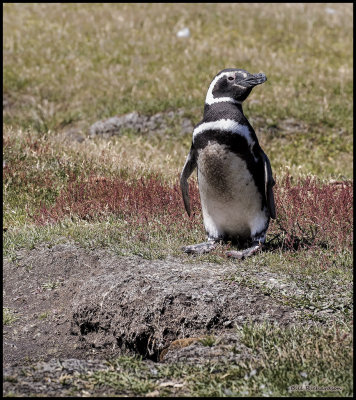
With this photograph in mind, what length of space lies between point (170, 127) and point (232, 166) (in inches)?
370

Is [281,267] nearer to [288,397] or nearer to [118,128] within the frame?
[288,397]

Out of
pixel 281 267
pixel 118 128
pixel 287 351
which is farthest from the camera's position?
pixel 118 128

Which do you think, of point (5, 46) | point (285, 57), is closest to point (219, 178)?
point (285, 57)

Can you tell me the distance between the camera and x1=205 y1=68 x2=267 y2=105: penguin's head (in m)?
7.25

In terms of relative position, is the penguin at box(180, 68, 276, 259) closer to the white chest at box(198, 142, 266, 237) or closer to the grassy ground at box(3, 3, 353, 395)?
the white chest at box(198, 142, 266, 237)

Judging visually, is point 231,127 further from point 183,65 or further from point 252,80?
point 183,65

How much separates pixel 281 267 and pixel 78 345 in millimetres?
2372

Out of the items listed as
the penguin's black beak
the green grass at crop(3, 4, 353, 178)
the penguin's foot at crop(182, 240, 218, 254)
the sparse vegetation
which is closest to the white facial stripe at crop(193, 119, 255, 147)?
the penguin's black beak

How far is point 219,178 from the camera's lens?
7281mm

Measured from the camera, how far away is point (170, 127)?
1642 centimetres

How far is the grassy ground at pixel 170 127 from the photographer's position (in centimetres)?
772

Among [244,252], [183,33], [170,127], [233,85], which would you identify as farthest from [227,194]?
[183,33]

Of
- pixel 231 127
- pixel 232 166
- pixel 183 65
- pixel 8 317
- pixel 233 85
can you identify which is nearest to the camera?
pixel 8 317

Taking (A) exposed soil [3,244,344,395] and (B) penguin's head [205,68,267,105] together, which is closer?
(A) exposed soil [3,244,344,395]
